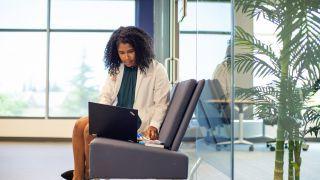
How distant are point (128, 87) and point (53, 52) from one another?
4194 mm

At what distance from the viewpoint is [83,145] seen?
2256 millimetres

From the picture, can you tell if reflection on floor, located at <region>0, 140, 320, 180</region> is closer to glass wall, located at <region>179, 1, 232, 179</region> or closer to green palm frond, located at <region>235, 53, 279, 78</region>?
glass wall, located at <region>179, 1, 232, 179</region>

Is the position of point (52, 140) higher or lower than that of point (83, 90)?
lower

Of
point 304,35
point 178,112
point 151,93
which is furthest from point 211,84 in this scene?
point 304,35

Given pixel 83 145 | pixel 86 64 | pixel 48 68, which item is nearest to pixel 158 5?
pixel 86 64

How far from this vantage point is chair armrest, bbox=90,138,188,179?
5.76 feet

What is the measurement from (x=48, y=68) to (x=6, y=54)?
0.75m

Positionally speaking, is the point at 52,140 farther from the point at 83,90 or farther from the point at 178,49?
the point at 178,49

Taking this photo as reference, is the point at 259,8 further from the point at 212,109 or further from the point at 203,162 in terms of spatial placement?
the point at 203,162

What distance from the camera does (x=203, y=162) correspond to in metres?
2.28

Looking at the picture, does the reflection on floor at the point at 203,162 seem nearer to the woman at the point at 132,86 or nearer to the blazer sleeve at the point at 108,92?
the woman at the point at 132,86

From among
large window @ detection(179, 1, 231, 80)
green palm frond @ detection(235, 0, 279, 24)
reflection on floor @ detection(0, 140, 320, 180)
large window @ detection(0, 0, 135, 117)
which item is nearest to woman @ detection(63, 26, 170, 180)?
large window @ detection(179, 1, 231, 80)

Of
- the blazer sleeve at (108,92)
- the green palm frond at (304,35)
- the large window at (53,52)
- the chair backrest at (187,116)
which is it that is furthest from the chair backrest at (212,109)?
the large window at (53,52)

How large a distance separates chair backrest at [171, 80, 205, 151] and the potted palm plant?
36cm
